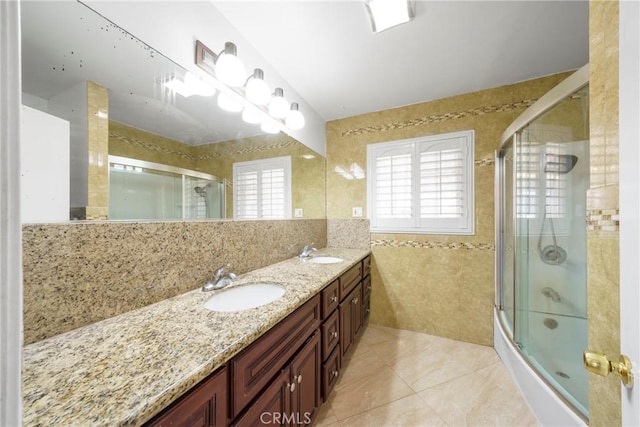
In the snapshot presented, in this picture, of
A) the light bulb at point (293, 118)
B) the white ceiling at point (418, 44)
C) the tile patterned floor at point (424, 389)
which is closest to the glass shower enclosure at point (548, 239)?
the tile patterned floor at point (424, 389)

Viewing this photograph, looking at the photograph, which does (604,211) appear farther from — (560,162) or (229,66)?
(229,66)

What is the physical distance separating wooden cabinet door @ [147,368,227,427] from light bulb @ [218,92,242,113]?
48.4 inches

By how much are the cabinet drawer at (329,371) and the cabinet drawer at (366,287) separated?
2.20 feet

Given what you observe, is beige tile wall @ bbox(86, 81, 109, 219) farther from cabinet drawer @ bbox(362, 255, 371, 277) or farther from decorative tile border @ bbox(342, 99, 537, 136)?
decorative tile border @ bbox(342, 99, 537, 136)

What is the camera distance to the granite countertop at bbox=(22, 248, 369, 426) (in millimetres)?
416

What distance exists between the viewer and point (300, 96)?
6.69 feet

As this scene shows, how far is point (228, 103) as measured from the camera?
1.29m

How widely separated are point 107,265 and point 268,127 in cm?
121

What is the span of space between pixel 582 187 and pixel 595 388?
1.12 metres

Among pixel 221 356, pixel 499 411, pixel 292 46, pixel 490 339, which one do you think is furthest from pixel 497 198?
pixel 221 356

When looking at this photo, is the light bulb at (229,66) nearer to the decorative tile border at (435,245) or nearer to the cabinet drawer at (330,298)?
the cabinet drawer at (330,298)

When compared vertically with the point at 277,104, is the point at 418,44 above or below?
above

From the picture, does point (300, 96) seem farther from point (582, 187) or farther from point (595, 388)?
point (595, 388)

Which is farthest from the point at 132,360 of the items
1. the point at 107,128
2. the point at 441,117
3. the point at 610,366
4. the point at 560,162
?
the point at 441,117
